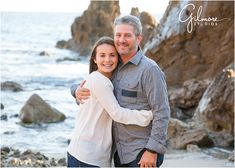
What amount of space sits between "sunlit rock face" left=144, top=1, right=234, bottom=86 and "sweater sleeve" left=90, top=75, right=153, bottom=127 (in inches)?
326

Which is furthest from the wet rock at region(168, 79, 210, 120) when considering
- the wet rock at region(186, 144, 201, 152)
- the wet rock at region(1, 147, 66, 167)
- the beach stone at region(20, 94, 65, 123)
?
the wet rock at region(1, 147, 66, 167)

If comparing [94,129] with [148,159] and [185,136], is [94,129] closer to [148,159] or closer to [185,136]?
[148,159]

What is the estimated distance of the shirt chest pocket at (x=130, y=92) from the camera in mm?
3529

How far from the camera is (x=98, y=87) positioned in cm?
358

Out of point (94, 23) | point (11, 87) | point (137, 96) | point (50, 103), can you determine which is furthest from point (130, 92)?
point (94, 23)

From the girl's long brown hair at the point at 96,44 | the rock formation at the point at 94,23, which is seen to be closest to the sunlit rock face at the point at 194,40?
the girl's long brown hair at the point at 96,44

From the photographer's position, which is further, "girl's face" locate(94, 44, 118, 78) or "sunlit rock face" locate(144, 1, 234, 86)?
"sunlit rock face" locate(144, 1, 234, 86)

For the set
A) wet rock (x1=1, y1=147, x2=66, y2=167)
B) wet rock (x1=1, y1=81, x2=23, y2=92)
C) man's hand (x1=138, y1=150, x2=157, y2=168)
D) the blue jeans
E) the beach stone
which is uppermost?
man's hand (x1=138, y1=150, x2=157, y2=168)

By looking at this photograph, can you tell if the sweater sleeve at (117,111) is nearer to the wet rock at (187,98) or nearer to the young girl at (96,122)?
the young girl at (96,122)

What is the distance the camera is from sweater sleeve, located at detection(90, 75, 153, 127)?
11.5 feet

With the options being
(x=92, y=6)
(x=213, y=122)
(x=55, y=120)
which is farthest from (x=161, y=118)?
(x=92, y=6)

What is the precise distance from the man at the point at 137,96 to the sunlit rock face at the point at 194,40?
813 centimetres

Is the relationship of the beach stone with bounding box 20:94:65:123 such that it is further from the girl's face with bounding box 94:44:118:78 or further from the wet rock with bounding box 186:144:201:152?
the girl's face with bounding box 94:44:118:78

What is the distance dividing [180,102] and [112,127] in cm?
849
